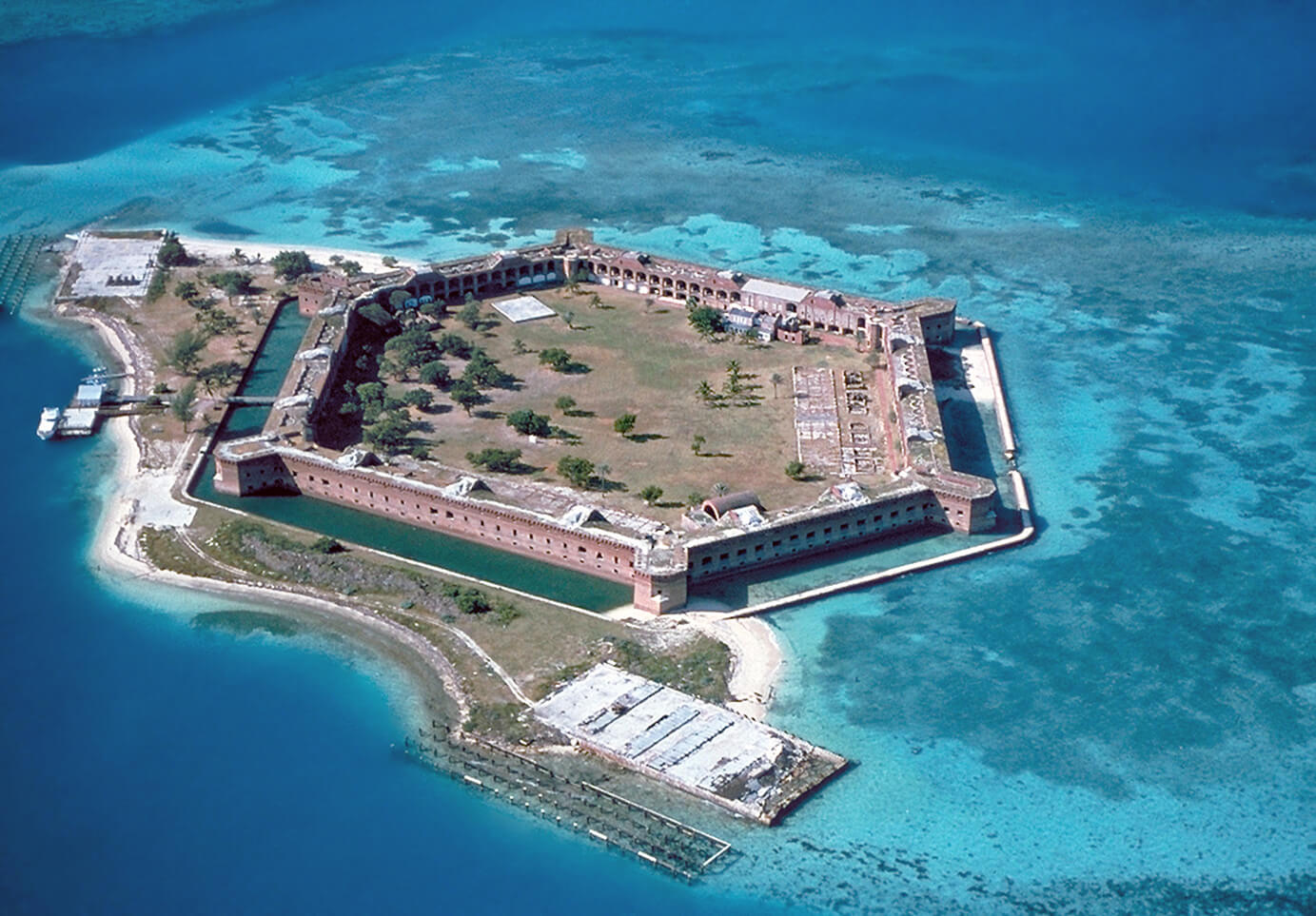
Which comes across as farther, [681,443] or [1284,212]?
[1284,212]

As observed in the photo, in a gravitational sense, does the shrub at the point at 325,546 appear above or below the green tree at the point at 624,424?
below

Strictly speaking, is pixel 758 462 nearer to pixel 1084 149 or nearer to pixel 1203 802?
pixel 1203 802

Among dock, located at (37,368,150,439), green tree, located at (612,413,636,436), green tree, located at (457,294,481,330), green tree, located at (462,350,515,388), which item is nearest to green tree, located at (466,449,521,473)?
green tree, located at (612,413,636,436)

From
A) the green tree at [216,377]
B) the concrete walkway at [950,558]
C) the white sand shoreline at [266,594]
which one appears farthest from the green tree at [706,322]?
the white sand shoreline at [266,594]

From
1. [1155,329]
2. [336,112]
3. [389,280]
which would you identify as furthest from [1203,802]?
[336,112]

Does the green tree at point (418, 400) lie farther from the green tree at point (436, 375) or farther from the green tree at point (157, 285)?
the green tree at point (157, 285)

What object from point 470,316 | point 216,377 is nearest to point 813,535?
point 470,316
